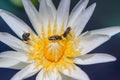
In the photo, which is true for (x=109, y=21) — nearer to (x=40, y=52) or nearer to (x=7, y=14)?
(x=40, y=52)

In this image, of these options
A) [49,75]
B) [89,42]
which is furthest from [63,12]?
[49,75]

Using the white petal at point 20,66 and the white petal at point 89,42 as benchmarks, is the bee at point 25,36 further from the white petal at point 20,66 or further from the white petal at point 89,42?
the white petal at point 89,42

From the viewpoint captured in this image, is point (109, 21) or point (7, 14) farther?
point (109, 21)

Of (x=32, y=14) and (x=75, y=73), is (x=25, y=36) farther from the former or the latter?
(x=75, y=73)

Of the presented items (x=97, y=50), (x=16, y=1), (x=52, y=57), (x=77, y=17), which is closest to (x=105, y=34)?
(x=77, y=17)

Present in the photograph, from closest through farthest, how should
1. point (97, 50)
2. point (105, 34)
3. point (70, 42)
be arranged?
point (105, 34) < point (70, 42) < point (97, 50)

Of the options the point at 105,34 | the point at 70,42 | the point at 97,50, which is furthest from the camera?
the point at 97,50

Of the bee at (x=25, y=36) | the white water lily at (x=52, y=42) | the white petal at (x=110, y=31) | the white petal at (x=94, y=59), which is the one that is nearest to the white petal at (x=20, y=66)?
the white water lily at (x=52, y=42)
